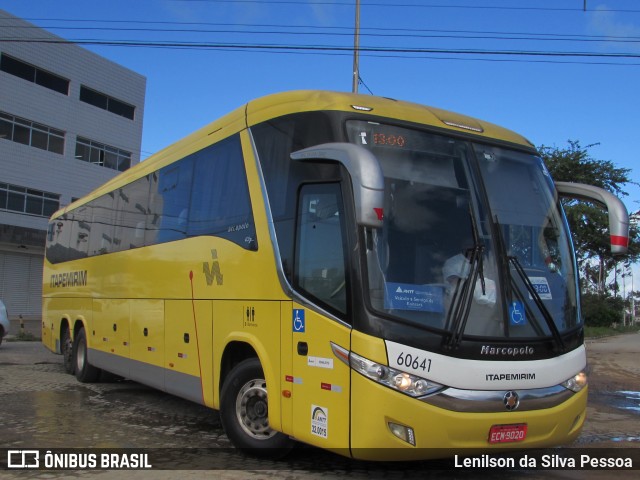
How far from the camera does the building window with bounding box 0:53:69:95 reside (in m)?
30.7

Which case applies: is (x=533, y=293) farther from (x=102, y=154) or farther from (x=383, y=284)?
(x=102, y=154)

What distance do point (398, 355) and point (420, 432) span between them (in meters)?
0.59

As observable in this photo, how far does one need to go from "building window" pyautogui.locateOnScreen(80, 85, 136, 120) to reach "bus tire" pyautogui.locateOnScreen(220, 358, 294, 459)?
33022 mm

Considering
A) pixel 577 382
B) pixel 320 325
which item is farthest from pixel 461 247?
pixel 577 382

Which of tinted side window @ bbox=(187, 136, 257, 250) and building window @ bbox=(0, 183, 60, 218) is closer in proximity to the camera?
tinted side window @ bbox=(187, 136, 257, 250)

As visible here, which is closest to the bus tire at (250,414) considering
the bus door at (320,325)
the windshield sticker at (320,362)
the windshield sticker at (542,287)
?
the bus door at (320,325)

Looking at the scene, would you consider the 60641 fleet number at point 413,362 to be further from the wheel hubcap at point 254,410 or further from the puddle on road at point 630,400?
the puddle on road at point 630,400

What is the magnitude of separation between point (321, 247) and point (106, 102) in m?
34.8

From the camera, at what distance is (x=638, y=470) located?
5.94m

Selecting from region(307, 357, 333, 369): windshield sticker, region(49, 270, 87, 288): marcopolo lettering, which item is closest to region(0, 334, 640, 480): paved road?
region(307, 357, 333, 369): windshield sticker

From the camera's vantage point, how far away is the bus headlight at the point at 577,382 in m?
5.21

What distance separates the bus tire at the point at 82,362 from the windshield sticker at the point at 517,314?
863 centimetres

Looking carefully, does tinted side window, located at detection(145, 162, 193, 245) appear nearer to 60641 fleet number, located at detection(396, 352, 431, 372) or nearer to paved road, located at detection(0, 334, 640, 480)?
paved road, located at detection(0, 334, 640, 480)

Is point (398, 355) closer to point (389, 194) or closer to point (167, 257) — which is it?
point (389, 194)
